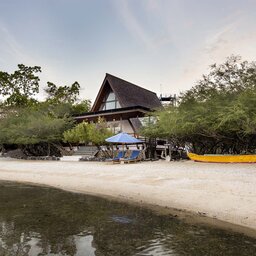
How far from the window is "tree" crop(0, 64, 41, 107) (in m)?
14.6

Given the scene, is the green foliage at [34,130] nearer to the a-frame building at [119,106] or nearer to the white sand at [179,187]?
the a-frame building at [119,106]

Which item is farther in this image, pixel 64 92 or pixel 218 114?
pixel 64 92

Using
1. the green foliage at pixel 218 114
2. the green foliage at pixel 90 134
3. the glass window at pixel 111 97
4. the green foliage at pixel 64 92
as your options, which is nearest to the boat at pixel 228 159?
the green foliage at pixel 218 114

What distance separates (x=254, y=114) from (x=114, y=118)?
52.4 feet

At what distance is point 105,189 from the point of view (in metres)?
11.3

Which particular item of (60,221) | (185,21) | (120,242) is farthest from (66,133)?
(120,242)

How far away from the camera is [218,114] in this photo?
1698cm

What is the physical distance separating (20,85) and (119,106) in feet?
63.6

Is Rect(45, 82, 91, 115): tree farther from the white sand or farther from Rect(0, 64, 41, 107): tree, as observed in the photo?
the white sand

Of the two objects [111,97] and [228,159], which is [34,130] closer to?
[111,97]

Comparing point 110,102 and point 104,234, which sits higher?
point 110,102

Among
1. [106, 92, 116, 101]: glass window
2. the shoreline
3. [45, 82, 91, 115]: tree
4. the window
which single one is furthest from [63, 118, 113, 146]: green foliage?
[45, 82, 91, 115]: tree

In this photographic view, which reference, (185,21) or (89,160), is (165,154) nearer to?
(89,160)

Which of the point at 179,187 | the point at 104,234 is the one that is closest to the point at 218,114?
the point at 179,187
